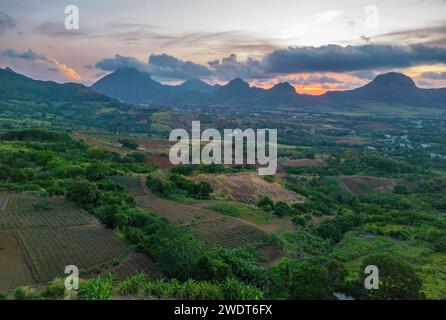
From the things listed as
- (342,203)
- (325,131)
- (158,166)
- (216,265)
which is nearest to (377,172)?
(342,203)

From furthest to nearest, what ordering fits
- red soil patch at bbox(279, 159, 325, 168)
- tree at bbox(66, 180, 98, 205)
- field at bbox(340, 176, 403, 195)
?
red soil patch at bbox(279, 159, 325, 168)
field at bbox(340, 176, 403, 195)
tree at bbox(66, 180, 98, 205)

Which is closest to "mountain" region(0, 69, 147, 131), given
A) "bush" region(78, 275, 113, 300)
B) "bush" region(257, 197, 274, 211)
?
"bush" region(257, 197, 274, 211)

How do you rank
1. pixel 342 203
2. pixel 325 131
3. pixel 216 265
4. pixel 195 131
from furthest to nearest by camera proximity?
1. pixel 325 131
2. pixel 195 131
3. pixel 342 203
4. pixel 216 265

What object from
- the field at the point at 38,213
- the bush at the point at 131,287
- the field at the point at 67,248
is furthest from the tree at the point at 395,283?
the field at the point at 38,213

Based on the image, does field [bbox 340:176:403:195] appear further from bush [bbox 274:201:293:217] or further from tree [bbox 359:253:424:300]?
tree [bbox 359:253:424:300]

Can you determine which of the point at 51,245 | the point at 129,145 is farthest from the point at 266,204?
the point at 129,145

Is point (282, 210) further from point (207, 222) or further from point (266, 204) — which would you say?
point (207, 222)
